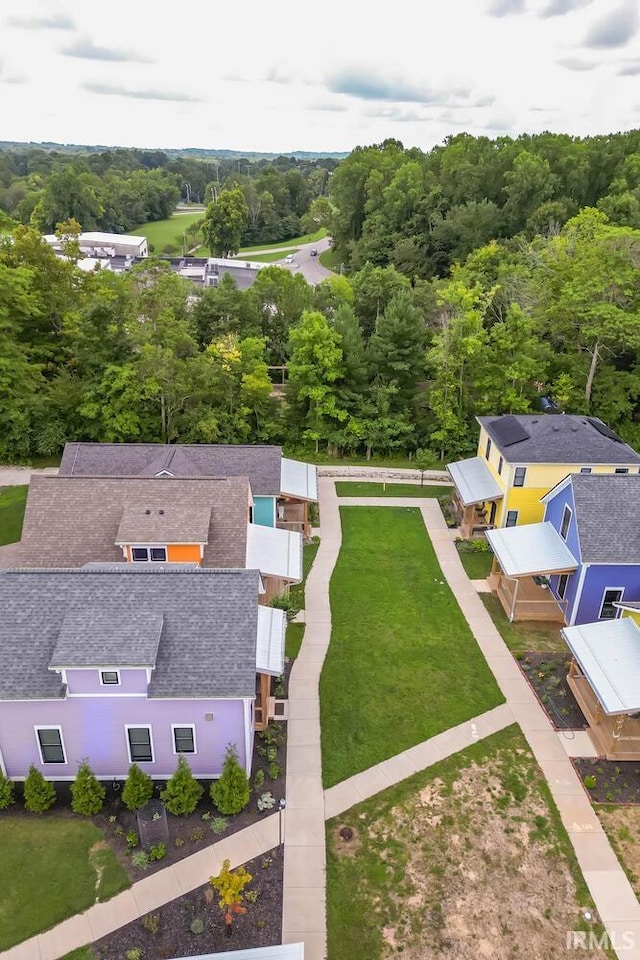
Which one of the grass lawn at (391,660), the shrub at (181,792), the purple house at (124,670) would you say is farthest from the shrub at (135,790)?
the grass lawn at (391,660)

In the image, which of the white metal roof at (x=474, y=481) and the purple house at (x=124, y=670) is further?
the white metal roof at (x=474, y=481)

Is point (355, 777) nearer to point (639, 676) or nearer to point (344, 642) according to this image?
point (344, 642)

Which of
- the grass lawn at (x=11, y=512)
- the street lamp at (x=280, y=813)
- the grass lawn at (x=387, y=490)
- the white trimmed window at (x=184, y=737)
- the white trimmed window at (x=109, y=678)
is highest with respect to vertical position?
the white trimmed window at (x=109, y=678)

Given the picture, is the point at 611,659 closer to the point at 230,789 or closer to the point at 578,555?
the point at 578,555

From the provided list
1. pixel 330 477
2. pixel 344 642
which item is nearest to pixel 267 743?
pixel 344 642

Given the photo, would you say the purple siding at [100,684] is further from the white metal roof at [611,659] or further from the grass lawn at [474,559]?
the grass lawn at [474,559]

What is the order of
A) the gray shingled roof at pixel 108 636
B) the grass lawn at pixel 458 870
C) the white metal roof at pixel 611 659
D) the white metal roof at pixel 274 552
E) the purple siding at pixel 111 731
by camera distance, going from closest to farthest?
1. the grass lawn at pixel 458 870
2. the gray shingled roof at pixel 108 636
3. the purple siding at pixel 111 731
4. the white metal roof at pixel 611 659
5. the white metal roof at pixel 274 552

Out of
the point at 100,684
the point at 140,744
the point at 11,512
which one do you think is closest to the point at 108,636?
the point at 100,684
